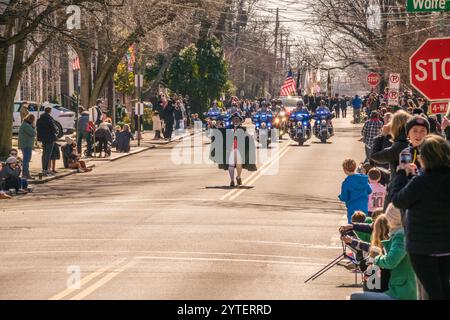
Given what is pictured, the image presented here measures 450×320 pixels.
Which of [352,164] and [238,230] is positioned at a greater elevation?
[352,164]

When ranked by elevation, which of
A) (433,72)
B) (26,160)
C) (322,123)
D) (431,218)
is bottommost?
(26,160)

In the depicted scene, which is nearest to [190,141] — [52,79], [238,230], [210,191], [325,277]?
[52,79]

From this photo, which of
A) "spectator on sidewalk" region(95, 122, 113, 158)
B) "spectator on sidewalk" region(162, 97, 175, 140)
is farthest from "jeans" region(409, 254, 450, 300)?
"spectator on sidewalk" region(162, 97, 175, 140)

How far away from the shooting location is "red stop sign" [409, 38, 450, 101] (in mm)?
17406

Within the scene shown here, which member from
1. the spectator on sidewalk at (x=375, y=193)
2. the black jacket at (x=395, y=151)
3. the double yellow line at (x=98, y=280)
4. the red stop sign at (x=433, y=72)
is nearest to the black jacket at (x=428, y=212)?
the double yellow line at (x=98, y=280)

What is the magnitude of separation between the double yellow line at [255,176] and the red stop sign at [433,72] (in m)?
9.66

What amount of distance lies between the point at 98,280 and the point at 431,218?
559 centimetres

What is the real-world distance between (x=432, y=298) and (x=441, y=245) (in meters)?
0.43

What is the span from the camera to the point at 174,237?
1923 cm

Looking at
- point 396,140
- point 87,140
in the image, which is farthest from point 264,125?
point 396,140

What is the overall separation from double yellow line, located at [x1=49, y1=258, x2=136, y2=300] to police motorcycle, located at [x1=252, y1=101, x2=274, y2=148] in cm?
3261

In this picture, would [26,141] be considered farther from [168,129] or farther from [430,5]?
[168,129]
